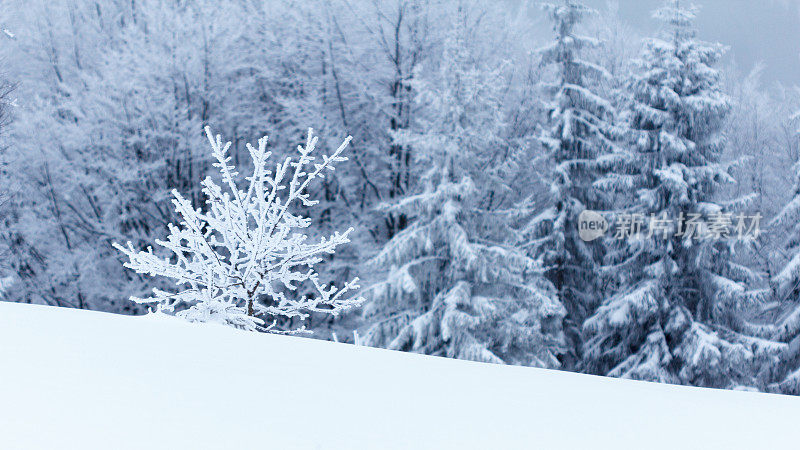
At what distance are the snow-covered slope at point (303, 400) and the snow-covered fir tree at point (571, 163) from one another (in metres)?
11.2

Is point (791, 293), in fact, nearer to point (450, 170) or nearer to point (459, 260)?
point (459, 260)

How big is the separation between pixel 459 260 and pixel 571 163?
14.7ft

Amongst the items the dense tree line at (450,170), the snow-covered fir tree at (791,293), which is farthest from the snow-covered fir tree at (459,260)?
the snow-covered fir tree at (791,293)

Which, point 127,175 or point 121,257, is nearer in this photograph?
point 127,175

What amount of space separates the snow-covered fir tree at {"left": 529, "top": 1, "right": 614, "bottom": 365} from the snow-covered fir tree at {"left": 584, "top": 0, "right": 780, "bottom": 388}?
Answer: 0.69 meters

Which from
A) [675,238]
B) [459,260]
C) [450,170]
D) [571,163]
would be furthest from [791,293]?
[450,170]

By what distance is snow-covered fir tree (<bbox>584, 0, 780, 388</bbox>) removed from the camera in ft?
43.8

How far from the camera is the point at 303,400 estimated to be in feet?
9.04

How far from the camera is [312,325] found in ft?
55.7

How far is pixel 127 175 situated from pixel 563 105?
10963mm

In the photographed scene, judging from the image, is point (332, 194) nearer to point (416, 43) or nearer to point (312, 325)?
point (312, 325)

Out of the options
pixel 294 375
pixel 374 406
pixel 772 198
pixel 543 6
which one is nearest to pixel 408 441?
pixel 374 406

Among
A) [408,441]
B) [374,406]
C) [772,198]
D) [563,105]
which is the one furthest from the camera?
[772,198]

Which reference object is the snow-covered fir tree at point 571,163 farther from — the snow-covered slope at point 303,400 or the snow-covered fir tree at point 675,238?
the snow-covered slope at point 303,400
